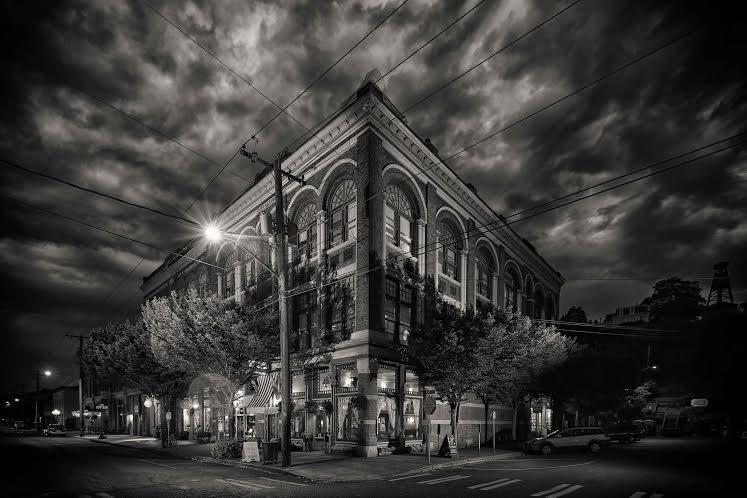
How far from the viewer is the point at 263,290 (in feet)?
96.9

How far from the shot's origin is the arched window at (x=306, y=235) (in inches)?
1045

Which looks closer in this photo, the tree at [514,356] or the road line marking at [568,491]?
the road line marking at [568,491]

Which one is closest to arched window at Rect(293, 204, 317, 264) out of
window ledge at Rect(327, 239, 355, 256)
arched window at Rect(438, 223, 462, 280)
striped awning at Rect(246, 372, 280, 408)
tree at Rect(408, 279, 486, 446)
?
window ledge at Rect(327, 239, 355, 256)

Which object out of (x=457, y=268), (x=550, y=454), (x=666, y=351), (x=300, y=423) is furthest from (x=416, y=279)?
(x=666, y=351)

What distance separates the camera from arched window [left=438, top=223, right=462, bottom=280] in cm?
2992

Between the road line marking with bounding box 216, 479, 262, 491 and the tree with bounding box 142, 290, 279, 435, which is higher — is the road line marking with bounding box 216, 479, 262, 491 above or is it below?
below

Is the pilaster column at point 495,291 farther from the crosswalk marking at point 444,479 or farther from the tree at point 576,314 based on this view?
the tree at point 576,314

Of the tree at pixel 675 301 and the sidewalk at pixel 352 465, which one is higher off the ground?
the tree at pixel 675 301

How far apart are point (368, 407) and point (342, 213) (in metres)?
10.4

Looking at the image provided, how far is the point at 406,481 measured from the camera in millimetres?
14305

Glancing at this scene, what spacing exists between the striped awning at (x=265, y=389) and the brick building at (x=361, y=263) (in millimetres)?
80

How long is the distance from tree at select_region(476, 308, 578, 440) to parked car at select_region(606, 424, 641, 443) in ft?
21.3

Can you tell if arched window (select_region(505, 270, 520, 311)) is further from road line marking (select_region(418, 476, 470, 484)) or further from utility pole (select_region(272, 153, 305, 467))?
utility pole (select_region(272, 153, 305, 467))

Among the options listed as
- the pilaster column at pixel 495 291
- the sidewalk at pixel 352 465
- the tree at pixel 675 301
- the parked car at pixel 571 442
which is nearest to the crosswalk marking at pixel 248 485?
the sidewalk at pixel 352 465
